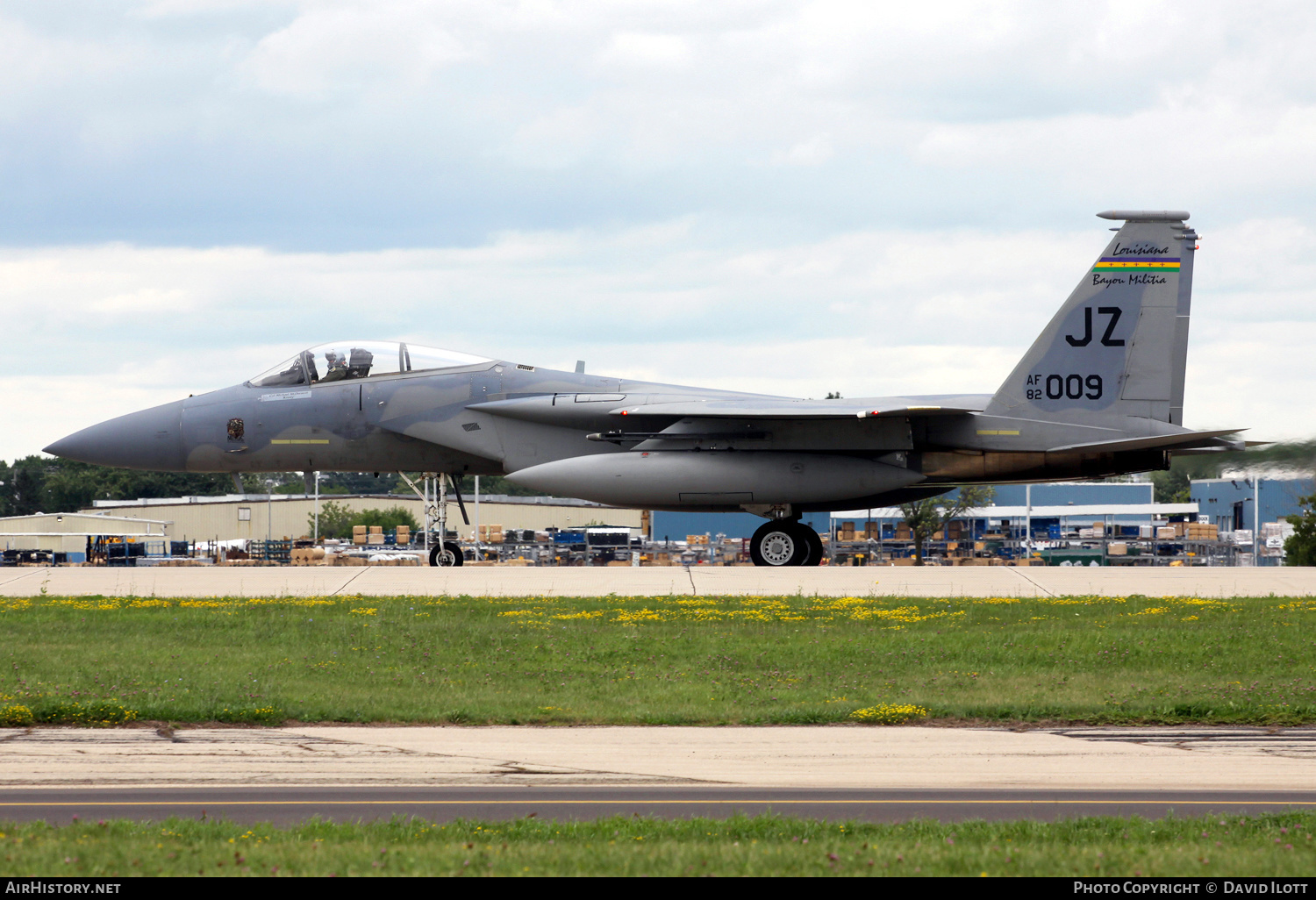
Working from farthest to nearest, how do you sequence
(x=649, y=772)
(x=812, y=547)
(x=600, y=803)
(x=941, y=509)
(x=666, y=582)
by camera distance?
(x=941, y=509)
(x=812, y=547)
(x=666, y=582)
(x=649, y=772)
(x=600, y=803)

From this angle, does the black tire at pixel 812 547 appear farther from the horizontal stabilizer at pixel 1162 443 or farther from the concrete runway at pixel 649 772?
the concrete runway at pixel 649 772

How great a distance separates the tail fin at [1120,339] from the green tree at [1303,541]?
21.0 metres

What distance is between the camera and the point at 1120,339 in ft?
67.6

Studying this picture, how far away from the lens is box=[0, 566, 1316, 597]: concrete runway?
1783 cm

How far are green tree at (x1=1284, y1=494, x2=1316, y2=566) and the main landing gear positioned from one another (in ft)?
77.5

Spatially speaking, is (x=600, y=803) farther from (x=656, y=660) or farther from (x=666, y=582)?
(x=666, y=582)

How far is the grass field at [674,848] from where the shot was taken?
551 cm

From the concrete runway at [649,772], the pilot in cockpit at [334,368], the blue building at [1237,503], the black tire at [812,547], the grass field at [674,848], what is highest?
the pilot in cockpit at [334,368]

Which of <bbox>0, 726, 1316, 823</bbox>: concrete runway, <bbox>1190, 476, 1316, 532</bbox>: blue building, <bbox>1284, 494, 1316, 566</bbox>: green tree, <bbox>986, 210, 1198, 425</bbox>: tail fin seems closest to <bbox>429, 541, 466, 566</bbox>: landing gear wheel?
<bbox>986, 210, 1198, 425</bbox>: tail fin

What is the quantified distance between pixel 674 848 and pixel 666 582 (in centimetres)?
1288

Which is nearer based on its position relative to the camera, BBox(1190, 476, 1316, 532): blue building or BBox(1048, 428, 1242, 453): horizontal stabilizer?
BBox(1048, 428, 1242, 453): horizontal stabilizer

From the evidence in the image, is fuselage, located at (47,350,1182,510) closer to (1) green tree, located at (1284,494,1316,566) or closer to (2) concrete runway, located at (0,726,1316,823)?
(2) concrete runway, located at (0,726,1316,823)

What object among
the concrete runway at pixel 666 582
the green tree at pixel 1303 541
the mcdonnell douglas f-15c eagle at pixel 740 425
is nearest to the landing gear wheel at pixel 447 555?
the concrete runway at pixel 666 582

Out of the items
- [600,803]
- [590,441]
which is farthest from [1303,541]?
[600,803]
